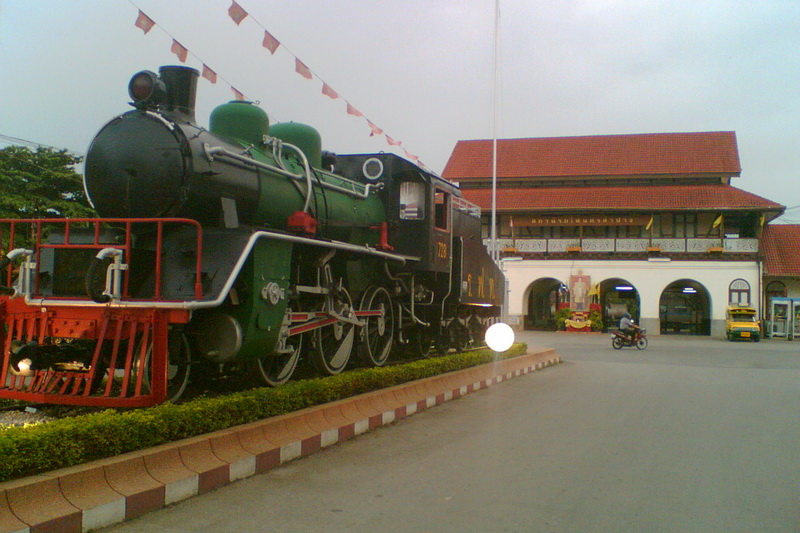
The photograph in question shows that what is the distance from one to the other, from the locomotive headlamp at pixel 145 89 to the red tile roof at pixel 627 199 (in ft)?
95.8

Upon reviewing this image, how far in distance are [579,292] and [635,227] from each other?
14.8 feet

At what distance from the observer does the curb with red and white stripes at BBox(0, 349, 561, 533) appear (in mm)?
3764

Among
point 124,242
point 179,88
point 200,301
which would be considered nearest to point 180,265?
point 200,301

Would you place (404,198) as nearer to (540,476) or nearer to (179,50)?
(179,50)

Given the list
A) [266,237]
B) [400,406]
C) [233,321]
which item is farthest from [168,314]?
[400,406]

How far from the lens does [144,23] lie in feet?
25.3

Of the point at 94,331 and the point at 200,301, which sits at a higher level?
the point at 200,301

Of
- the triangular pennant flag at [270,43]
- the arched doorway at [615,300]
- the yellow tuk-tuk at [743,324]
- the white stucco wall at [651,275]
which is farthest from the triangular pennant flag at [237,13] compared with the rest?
the arched doorway at [615,300]

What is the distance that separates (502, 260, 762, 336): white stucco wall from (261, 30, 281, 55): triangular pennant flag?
2775cm

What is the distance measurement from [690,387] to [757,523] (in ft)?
26.2

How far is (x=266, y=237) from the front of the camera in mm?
6539

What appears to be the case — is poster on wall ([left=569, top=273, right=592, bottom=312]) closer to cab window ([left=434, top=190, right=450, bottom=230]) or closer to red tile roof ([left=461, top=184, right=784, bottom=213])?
red tile roof ([left=461, top=184, right=784, bottom=213])

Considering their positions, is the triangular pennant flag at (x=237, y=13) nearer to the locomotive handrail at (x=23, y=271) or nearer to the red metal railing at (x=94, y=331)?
the red metal railing at (x=94, y=331)

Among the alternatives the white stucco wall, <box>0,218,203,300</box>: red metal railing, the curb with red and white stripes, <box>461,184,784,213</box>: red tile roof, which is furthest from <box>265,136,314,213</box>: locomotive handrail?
the white stucco wall
